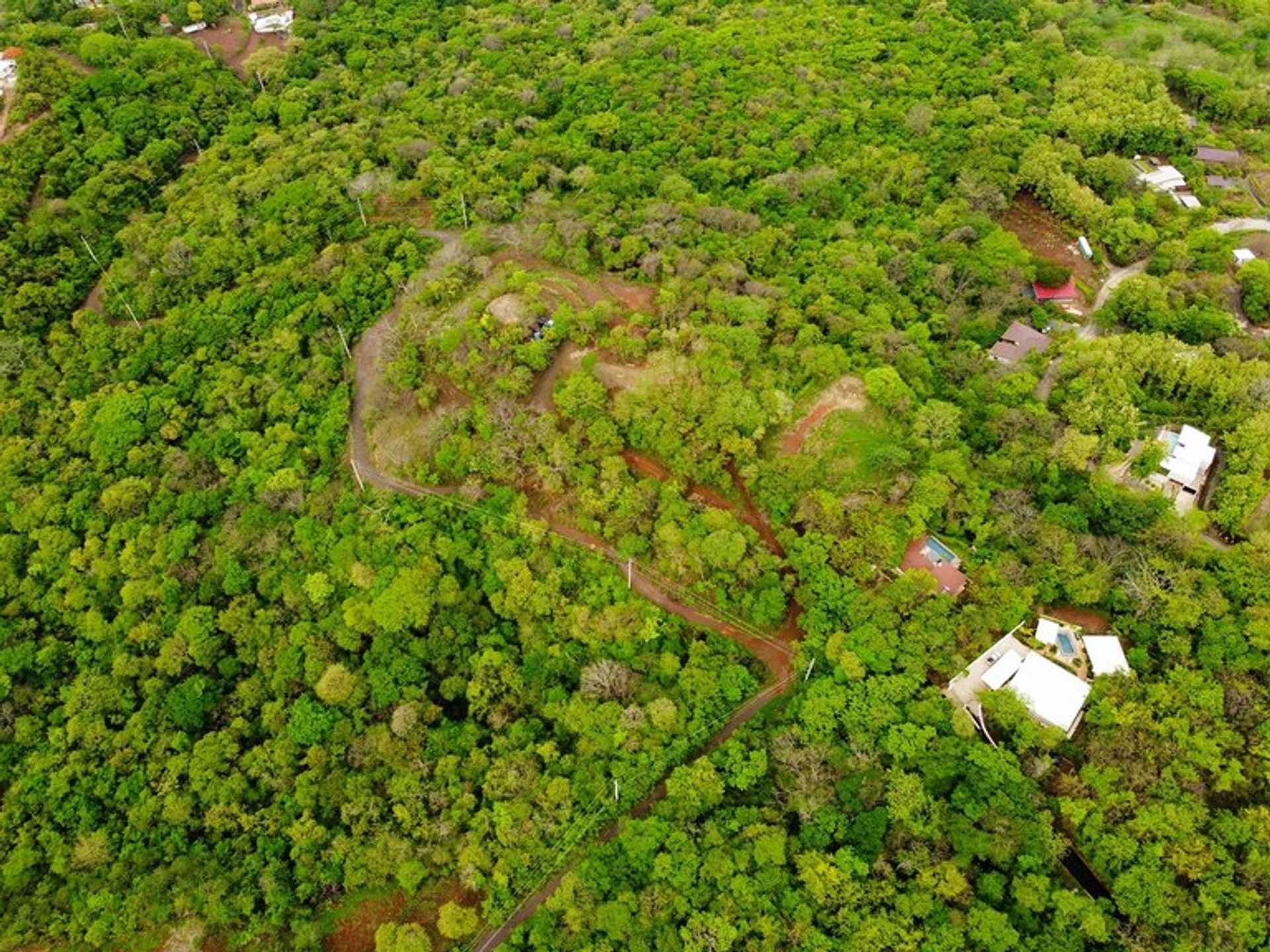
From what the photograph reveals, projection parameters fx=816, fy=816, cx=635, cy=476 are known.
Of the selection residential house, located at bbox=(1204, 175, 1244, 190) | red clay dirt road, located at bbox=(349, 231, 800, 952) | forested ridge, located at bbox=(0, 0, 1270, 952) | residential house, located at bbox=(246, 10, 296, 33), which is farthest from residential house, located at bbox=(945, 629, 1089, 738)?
residential house, located at bbox=(246, 10, 296, 33)

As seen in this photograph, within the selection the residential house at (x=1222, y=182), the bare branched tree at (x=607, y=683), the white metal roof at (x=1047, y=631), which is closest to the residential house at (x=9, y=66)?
the bare branched tree at (x=607, y=683)

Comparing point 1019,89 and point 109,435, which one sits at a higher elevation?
point 1019,89

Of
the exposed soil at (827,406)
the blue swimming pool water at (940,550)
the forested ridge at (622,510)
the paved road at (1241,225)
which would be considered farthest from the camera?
the paved road at (1241,225)

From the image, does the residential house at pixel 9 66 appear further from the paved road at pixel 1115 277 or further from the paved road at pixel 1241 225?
the paved road at pixel 1241 225

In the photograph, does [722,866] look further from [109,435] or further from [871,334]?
[109,435]

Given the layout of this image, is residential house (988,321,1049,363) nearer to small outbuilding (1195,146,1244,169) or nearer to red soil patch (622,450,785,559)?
red soil patch (622,450,785,559)

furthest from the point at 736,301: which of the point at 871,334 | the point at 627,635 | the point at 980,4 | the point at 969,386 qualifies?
the point at 980,4
